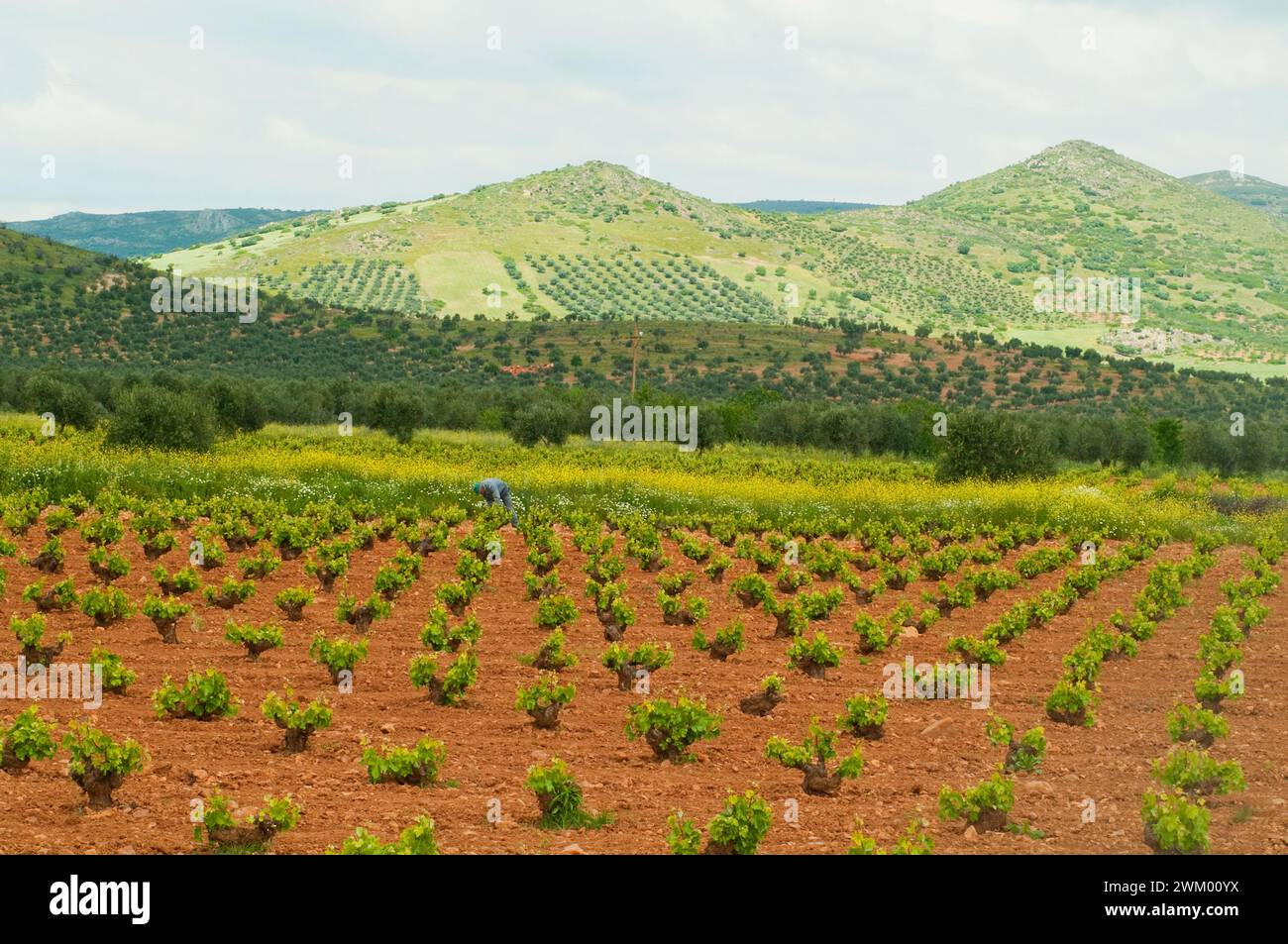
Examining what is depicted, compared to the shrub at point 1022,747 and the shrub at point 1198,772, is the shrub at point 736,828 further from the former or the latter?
the shrub at point 1198,772

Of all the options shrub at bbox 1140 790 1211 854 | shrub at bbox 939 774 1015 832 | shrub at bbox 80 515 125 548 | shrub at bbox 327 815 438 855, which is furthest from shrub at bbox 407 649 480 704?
shrub at bbox 80 515 125 548

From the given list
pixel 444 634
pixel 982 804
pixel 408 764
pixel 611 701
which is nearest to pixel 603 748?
pixel 611 701

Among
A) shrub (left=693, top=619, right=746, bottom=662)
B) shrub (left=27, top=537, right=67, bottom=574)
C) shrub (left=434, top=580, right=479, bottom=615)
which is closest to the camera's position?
shrub (left=693, top=619, right=746, bottom=662)

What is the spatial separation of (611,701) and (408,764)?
4.19 metres

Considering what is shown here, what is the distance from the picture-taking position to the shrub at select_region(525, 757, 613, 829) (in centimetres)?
1016

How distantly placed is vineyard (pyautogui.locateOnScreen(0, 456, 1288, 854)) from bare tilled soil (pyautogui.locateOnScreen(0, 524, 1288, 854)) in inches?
2.1

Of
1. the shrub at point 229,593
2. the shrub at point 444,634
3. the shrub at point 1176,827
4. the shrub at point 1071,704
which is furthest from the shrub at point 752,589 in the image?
the shrub at point 1176,827

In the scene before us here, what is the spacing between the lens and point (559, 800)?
1029cm

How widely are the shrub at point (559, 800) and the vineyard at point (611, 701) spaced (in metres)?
0.03

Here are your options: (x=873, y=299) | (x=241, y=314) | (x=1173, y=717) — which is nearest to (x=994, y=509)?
(x=1173, y=717)

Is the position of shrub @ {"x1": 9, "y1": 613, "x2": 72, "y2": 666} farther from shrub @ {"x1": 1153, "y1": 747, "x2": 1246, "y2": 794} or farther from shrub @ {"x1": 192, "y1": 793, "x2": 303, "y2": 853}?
shrub @ {"x1": 1153, "y1": 747, "x2": 1246, "y2": 794}
